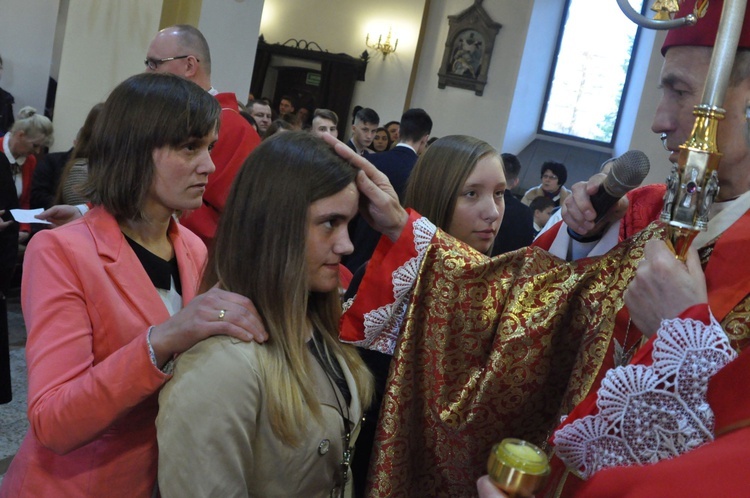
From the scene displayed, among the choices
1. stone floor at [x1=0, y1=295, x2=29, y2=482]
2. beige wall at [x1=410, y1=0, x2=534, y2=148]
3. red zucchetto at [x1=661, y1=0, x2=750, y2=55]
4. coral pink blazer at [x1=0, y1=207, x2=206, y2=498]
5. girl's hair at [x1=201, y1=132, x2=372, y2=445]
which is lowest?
stone floor at [x1=0, y1=295, x2=29, y2=482]

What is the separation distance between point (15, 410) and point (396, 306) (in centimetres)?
309

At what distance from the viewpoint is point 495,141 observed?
38.1 feet

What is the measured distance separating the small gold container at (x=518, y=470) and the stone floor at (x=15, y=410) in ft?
9.81

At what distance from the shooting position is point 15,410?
3957 mm

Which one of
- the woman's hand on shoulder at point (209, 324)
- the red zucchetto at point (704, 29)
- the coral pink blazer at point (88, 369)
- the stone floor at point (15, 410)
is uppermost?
the red zucchetto at point (704, 29)

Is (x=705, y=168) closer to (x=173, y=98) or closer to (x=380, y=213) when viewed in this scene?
(x=380, y=213)

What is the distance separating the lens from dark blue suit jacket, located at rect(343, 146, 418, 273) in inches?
165

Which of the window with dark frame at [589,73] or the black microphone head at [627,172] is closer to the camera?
the black microphone head at [627,172]

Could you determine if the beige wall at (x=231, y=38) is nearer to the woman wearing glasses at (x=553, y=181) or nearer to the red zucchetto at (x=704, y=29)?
the woman wearing glasses at (x=553, y=181)

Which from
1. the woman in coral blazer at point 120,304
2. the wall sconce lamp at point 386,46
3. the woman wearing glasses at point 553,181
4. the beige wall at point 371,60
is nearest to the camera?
the woman in coral blazer at point 120,304

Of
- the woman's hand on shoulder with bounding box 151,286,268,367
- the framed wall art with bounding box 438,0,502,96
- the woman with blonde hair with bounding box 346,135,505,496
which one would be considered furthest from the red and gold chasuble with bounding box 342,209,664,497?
the framed wall art with bounding box 438,0,502,96

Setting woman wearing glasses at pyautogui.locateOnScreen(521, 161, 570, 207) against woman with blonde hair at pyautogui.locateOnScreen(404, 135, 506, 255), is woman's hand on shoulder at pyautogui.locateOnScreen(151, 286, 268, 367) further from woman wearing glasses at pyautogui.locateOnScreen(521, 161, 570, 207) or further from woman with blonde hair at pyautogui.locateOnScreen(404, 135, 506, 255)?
woman wearing glasses at pyautogui.locateOnScreen(521, 161, 570, 207)

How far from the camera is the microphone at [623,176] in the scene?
1.47 metres

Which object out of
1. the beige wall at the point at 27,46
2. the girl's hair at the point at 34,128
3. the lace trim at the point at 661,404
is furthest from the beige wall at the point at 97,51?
the lace trim at the point at 661,404
